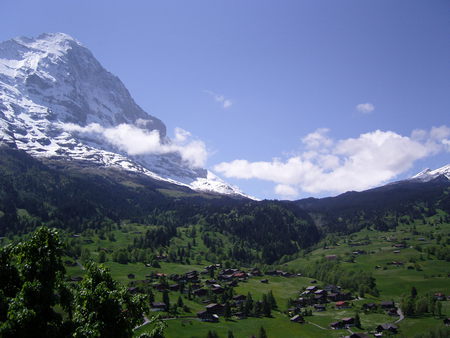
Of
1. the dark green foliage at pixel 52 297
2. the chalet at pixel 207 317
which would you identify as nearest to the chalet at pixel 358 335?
the chalet at pixel 207 317

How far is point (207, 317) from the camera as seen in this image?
5733 inches

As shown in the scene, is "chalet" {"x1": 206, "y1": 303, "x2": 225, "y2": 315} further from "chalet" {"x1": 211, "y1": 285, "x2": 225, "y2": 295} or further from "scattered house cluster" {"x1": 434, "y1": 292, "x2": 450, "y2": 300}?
"scattered house cluster" {"x1": 434, "y1": 292, "x2": 450, "y2": 300}

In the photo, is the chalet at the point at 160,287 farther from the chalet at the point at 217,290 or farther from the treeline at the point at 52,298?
the treeline at the point at 52,298

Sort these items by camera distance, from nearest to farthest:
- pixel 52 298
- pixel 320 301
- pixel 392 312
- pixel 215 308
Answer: pixel 52 298, pixel 215 308, pixel 392 312, pixel 320 301

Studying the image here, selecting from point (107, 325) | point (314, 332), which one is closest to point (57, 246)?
point (107, 325)

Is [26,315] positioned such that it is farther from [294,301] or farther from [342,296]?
[342,296]

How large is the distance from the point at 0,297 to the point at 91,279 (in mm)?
4825

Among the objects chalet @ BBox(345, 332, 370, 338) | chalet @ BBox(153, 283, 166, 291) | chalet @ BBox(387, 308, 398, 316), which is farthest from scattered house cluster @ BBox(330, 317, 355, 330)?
chalet @ BBox(153, 283, 166, 291)

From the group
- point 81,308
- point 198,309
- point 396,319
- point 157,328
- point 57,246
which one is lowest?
point 396,319

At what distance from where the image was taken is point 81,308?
22047mm

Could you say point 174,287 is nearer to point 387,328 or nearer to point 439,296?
point 387,328

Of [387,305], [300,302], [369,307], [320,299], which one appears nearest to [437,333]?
[387,305]

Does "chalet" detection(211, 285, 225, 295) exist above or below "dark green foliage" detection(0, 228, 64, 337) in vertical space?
below

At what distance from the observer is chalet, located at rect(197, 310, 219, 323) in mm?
143613
